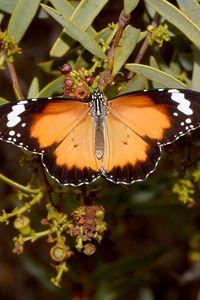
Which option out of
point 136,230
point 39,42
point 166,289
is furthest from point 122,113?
point 136,230

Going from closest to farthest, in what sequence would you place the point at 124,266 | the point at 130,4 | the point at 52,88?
the point at 130,4
the point at 52,88
the point at 124,266

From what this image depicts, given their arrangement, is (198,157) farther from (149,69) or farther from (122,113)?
(149,69)

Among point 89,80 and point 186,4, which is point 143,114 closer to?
point 89,80

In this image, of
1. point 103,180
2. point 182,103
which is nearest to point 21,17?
point 182,103

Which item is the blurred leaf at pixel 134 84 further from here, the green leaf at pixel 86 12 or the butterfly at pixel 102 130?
the green leaf at pixel 86 12

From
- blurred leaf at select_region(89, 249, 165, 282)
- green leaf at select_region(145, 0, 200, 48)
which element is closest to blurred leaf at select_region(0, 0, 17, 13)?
green leaf at select_region(145, 0, 200, 48)
